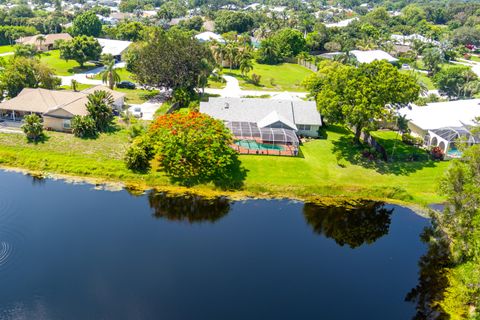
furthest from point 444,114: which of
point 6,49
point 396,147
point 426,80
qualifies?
point 6,49

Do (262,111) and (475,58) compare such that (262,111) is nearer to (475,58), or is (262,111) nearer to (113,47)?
(113,47)

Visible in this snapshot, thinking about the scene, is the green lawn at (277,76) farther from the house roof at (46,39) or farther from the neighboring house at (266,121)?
the house roof at (46,39)

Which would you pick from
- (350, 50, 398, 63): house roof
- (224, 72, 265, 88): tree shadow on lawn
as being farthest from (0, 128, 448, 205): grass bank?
(350, 50, 398, 63): house roof

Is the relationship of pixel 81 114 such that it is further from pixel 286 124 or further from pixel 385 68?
pixel 385 68

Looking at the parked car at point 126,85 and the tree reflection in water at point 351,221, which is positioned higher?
the parked car at point 126,85

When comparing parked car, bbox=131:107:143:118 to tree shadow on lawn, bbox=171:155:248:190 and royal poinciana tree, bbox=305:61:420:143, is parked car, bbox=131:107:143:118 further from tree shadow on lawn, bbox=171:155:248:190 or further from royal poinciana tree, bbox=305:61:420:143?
royal poinciana tree, bbox=305:61:420:143

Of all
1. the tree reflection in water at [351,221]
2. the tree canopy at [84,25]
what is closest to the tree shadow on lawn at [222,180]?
the tree reflection in water at [351,221]
